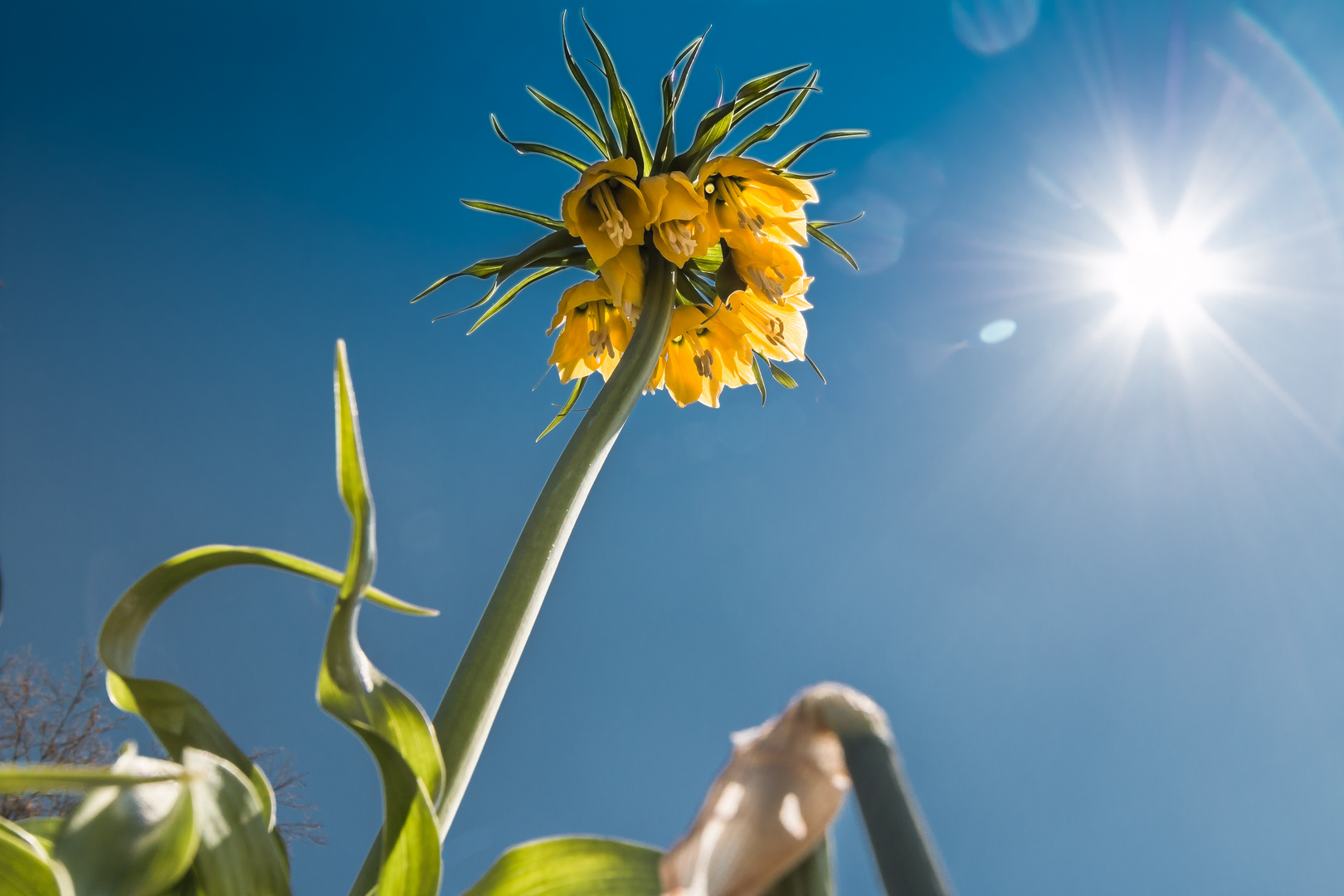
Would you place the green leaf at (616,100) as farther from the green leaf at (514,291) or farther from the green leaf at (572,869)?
the green leaf at (572,869)

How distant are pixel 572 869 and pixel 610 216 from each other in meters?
0.76

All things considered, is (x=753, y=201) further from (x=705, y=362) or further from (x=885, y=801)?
(x=885, y=801)

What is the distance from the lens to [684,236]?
3.15ft

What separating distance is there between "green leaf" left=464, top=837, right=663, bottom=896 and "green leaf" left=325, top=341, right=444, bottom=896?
3cm

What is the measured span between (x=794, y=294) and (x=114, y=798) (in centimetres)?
96

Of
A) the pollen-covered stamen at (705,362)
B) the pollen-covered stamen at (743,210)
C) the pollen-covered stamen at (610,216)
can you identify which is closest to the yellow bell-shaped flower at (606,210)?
the pollen-covered stamen at (610,216)

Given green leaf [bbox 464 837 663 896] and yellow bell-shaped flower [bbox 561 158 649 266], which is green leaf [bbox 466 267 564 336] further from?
green leaf [bbox 464 837 663 896]

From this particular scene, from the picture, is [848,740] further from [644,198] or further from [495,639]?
[644,198]

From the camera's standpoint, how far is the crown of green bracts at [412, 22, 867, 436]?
3.19 ft

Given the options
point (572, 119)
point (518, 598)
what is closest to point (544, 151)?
point (572, 119)

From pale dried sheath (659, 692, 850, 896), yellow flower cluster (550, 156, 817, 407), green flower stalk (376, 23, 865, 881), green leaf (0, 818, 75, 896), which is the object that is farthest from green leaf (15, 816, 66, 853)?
yellow flower cluster (550, 156, 817, 407)

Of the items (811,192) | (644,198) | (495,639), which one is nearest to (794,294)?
(811,192)

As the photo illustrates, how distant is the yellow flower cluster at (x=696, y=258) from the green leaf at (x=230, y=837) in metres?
0.68

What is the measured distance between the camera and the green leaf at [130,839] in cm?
27
